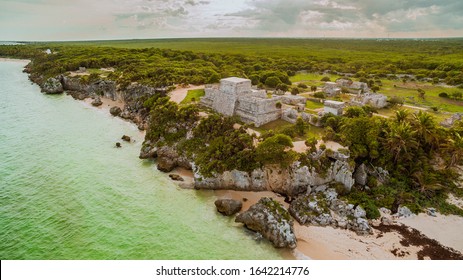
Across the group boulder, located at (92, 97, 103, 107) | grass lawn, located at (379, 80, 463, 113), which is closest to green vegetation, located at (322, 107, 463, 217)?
grass lawn, located at (379, 80, 463, 113)

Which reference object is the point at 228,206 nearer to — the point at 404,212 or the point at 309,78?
the point at 404,212

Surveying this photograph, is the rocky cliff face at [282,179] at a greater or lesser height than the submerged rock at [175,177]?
greater

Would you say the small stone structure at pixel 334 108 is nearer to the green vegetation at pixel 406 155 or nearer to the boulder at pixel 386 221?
the green vegetation at pixel 406 155

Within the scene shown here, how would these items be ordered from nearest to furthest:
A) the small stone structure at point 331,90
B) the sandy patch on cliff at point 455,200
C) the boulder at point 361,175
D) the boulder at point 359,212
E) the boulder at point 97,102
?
the boulder at point 359,212 → the sandy patch on cliff at point 455,200 → the boulder at point 361,175 → the small stone structure at point 331,90 → the boulder at point 97,102

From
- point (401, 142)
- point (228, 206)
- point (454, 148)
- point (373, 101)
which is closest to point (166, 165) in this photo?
point (228, 206)

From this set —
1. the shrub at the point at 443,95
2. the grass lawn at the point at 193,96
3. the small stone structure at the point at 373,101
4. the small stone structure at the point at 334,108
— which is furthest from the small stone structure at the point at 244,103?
the shrub at the point at 443,95
